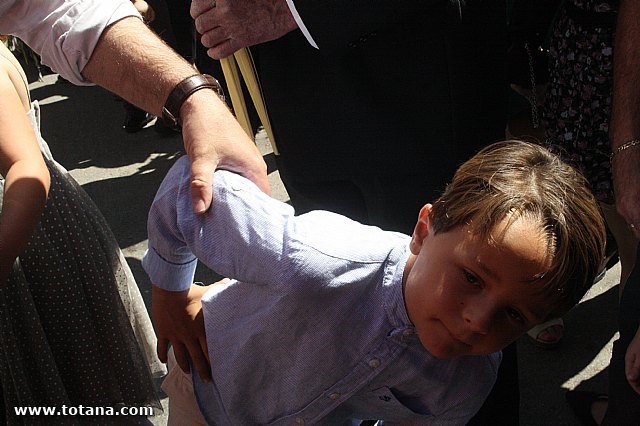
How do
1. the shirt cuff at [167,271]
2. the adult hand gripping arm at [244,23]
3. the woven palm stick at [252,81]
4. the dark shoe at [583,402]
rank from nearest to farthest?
the shirt cuff at [167,271], the adult hand gripping arm at [244,23], the woven palm stick at [252,81], the dark shoe at [583,402]

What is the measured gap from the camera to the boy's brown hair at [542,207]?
1.24 metres

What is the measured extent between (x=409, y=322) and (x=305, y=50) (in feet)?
2.48

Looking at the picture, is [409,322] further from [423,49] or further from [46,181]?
[46,181]

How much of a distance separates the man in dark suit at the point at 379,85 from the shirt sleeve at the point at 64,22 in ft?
0.79

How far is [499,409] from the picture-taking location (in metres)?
1.94

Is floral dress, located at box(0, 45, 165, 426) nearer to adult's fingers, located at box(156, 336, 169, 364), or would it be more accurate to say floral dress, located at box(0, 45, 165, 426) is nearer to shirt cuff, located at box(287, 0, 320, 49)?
adult's fingers, located at box(156, 336, 169, 364)

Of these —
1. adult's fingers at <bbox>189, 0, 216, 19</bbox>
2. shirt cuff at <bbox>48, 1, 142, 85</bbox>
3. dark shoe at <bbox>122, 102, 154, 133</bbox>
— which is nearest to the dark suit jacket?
adult's fingers at <bbox>189, 0, 216, 19</bbox>

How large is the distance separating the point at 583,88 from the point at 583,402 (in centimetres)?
107

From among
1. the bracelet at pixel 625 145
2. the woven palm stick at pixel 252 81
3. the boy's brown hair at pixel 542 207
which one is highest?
the woven palm stick at pixel 252 81

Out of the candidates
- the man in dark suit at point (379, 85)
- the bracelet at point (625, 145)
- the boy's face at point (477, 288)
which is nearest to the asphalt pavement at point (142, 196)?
the man in dark suit at point (379, 85)

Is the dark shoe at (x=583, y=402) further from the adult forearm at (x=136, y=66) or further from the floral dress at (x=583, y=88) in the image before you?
the adult forearm at (x=136, y=66)

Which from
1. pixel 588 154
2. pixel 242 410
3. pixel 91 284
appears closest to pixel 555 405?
pixel 588 154

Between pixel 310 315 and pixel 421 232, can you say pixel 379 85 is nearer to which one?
pixel 421 232

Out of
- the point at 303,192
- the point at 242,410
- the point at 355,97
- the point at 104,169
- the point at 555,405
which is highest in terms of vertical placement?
the point at 355,97
